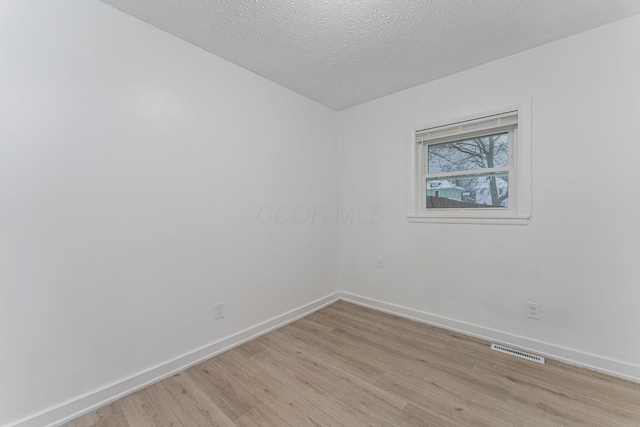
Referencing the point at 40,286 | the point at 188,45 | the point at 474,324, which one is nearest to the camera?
the point at 40,286

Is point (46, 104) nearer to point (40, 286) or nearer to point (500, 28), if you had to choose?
point (40, 286)

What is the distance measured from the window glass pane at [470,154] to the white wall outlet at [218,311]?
7.77ft

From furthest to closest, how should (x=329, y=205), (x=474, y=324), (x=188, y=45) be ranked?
(x=329, y=205) < (x=474, y=324) < (x=188, y=45)

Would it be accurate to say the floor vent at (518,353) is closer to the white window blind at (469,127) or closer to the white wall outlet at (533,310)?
the white wall outlet at (533,310)

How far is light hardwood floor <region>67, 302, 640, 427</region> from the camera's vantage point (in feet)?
4.72

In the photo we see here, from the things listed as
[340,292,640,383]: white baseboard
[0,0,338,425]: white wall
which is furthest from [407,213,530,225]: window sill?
[0,0,338,425]: white wall

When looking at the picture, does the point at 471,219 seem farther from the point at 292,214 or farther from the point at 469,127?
the point at 292,214

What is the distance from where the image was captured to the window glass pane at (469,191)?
229 cm

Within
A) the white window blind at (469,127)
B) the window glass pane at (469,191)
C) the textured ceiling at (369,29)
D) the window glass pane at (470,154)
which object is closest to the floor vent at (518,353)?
the window glass pane at (469,191)

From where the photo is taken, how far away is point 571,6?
160cm

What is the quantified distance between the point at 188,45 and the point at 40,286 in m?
1.81

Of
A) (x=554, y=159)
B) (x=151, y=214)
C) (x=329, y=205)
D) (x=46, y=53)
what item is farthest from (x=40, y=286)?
(x=554, y=159)

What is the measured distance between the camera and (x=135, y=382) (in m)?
1.67

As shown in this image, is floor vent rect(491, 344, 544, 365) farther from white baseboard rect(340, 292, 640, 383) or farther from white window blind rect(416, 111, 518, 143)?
white window blind rect(416, 111, 518, 143)
